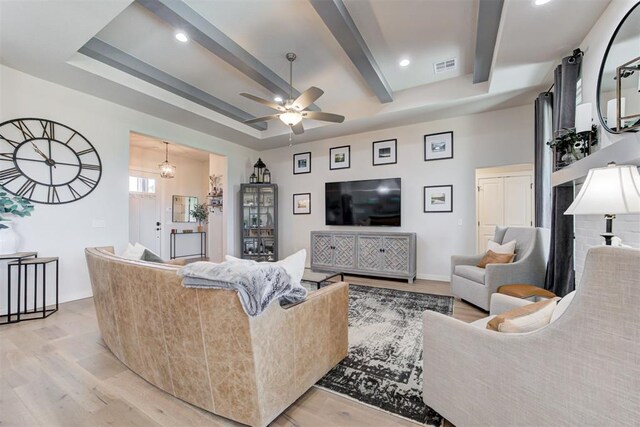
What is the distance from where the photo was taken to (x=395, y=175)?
508cm

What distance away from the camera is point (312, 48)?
3.20m

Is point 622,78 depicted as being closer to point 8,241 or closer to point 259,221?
point 259,221

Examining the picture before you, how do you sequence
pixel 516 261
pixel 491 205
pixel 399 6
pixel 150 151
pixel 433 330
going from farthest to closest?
pixel 150 151
pixel 491 205
pixel 516 261
pixel 399 6
pixel 433 330

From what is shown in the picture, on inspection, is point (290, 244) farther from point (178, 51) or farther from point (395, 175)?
point (178, 51)

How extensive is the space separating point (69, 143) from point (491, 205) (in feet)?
22.4

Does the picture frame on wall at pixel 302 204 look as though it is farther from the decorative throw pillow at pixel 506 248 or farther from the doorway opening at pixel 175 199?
the decorative throw pillow at pixel 506 248

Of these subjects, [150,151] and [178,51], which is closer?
[178,51]

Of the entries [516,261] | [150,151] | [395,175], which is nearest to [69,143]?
[150,151]

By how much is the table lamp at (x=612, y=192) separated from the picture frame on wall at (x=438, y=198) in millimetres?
2990

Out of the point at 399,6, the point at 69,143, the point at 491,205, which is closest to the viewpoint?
the point at 399,6

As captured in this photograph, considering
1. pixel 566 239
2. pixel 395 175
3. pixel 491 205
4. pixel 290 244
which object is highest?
pixel 395 175

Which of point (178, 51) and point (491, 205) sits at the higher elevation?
point (178, 51)

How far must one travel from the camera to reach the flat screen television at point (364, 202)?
4953 mm

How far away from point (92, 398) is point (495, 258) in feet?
13.3
